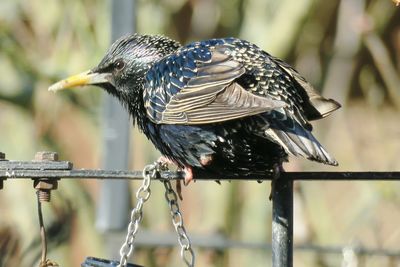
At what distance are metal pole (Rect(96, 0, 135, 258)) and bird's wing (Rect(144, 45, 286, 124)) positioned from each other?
6.60ft

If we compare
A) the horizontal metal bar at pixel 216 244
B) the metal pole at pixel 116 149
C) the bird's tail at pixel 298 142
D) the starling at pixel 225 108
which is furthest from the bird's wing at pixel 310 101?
the horizontal metal bar at pixel 216 244

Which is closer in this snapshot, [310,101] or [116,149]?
[310,101]

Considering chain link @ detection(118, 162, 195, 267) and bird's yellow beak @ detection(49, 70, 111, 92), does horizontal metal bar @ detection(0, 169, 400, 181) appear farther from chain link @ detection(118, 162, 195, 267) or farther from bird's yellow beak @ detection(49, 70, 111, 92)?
bird's yellow beak @ detection(49, 70, 111, 92)

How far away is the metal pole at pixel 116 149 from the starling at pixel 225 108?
1.91 meters

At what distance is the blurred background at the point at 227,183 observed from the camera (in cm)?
667

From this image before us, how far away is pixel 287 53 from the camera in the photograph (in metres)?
6.72

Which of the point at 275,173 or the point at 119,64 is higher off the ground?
the point at 119,64

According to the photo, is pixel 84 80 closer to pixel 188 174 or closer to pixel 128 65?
pixel 128 65

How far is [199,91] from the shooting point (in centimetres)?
364

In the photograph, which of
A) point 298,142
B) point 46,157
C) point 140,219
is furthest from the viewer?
point 298,142

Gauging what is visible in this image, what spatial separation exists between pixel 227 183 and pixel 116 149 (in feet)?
3.59

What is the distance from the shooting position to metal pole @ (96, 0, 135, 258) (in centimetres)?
593

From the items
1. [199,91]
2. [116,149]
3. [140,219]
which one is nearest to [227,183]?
[116,149]

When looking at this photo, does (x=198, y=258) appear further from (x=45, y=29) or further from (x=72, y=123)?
(x=45, y=29)
